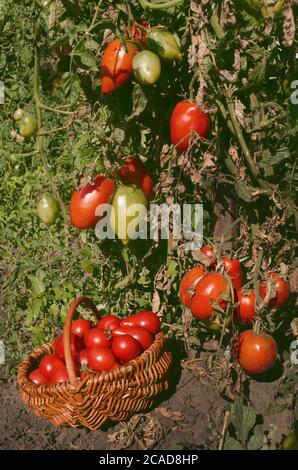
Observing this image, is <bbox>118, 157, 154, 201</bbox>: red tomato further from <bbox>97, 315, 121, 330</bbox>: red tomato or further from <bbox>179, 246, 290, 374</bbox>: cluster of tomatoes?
<bbox>97, 315, 121, 330</bbox>: red tomato

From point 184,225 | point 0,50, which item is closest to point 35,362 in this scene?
point 184,225

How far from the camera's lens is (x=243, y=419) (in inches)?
77.8

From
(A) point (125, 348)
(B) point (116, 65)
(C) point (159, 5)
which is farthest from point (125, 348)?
(C) point (159, 5)

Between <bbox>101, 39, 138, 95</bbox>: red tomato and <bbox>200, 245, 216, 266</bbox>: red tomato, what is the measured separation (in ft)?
2.25

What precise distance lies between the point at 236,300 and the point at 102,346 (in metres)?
0.52

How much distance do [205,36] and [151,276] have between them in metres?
1.04

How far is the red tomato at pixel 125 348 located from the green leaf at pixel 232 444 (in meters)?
0.44

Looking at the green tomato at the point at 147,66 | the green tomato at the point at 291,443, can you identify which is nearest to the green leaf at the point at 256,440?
the green tomato at the point at 291,443

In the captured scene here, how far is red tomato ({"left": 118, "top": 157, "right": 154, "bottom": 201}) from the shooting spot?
6.80 feet

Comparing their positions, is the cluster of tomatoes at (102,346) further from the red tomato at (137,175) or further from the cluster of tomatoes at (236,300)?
the red tomato at (137,175)

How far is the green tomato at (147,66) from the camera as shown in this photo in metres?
1.81

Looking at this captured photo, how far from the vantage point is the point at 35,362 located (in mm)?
2314

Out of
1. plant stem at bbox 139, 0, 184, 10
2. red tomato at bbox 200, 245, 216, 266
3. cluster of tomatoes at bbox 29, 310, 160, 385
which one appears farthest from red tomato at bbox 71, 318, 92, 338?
plant stem at bbox 139, 0, 184, 10

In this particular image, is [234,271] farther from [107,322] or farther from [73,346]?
[73,346]
